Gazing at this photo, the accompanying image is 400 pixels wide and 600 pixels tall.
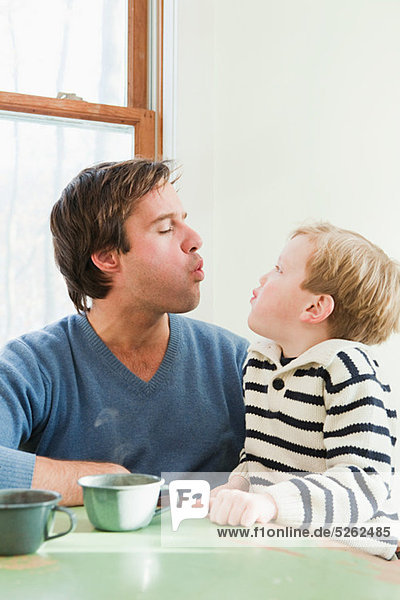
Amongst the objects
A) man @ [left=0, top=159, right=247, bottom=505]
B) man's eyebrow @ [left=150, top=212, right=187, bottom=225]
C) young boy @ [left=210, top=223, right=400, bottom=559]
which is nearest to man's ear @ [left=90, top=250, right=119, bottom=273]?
man @ [left=0, top=159, right=247, bottom=505]

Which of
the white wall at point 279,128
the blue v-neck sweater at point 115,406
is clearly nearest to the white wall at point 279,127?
the white wall at point 279,128

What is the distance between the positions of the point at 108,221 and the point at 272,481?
74cm

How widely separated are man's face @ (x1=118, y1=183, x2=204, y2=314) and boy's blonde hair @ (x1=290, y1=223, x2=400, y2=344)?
372mm

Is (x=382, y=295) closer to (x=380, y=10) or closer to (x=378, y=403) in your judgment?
(x=378, y=403)

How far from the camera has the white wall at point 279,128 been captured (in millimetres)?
2195

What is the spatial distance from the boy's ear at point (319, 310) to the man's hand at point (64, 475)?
45 centimetres

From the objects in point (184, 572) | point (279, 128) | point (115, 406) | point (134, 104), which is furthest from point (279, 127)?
point (184, 572)

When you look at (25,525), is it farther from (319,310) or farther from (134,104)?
(134,104)

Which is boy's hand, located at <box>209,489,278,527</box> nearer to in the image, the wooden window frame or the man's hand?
the man's hand

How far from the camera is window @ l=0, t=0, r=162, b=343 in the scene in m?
2.11

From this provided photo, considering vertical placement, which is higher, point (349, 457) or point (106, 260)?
point (106, 260)

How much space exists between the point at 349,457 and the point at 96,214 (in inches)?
34.6

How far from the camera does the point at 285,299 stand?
1330 mm

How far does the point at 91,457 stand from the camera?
58.7 inches
